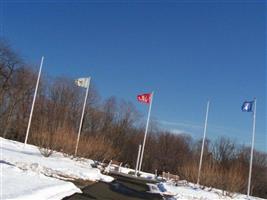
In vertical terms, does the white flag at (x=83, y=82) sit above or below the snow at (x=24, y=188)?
above

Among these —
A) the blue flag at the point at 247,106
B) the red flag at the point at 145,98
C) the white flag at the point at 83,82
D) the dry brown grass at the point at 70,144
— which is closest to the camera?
the dry brown grass at the point at 70,144

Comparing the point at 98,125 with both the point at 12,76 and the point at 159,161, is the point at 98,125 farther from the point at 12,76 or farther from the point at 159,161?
the point at 12,76

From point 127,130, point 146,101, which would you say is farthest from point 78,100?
point 146,101

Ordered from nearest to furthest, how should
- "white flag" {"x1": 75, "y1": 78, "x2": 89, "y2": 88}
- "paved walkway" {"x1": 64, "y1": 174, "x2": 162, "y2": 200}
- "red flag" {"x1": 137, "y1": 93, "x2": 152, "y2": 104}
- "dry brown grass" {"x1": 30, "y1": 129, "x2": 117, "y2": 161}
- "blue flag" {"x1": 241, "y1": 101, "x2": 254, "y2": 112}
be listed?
"paved walkway" {"x1": 64, "y1": 174, "x2": 162, "y2": 200}, "dry brown grass" {"x1": 30, "y1": 129, "x2": 117, "y2": 161}, "blue flag" {"x1": 241, "y1": 101, "x2": 254, "y2": 112}, "red flag" {"x1": 137, "y1": 93, "x2": 152, "y2": 104}, "white flag" {"x1": 75, "y1": 78, "x2": 89, "y2": 88}

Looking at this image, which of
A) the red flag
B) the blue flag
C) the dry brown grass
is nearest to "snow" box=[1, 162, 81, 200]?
the dry brown grass

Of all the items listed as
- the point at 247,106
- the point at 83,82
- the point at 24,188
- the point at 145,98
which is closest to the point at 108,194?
the point at 24,188

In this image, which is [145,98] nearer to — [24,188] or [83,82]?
[83,82]

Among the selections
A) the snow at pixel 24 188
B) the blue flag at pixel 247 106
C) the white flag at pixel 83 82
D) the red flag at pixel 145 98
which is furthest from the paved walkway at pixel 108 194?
the white flag at pixel 83 82

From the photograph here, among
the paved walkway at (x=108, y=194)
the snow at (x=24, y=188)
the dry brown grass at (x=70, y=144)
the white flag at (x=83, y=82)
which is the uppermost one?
the white flag at (x=83, y=82)

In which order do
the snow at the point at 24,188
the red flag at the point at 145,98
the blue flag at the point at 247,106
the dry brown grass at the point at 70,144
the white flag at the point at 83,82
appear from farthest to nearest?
1. the white flag at the point at 83,82
2. the red flag at the point at 145,98
3. the blue flag at the point at 247,106
4. the dry brown grass at the point at 70,144
5. the snow at the point at 24,188

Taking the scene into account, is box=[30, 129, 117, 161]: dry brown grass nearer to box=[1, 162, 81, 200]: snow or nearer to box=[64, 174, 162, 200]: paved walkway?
box=[64, 174, 162, 200]: paved walkway

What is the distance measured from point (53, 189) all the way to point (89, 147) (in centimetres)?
2499

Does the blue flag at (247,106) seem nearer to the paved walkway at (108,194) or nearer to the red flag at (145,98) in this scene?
the red flag at (145,98)

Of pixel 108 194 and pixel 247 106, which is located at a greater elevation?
pixel 247 106
